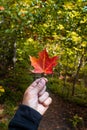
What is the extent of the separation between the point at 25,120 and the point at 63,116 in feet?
35.3

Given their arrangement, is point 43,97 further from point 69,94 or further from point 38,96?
point 69,94

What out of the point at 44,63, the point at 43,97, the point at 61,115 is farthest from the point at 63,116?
the point at 44,63

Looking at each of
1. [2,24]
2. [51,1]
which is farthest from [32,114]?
[2,24]

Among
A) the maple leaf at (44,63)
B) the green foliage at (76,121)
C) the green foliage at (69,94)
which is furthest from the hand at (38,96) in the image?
the green foliage at (69,94)

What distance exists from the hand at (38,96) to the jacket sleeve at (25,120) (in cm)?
16

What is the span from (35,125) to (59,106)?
11955 millimetres

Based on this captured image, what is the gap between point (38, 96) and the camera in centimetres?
191

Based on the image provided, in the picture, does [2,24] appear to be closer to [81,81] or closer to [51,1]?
[51,1]

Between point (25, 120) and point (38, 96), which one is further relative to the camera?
point (38, 96)

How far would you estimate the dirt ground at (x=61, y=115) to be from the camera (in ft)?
35.6

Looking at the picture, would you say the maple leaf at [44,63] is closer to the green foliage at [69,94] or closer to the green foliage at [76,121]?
the green foliage at [76,121]

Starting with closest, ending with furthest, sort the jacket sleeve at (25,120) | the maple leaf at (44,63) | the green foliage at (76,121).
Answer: the jacket sleeve at (25,120) < the maple leaf at (44,63) < the green foliage at (76,121)

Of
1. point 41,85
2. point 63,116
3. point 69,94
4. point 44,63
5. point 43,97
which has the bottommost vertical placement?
point 69,94

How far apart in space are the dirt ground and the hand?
8.56m
